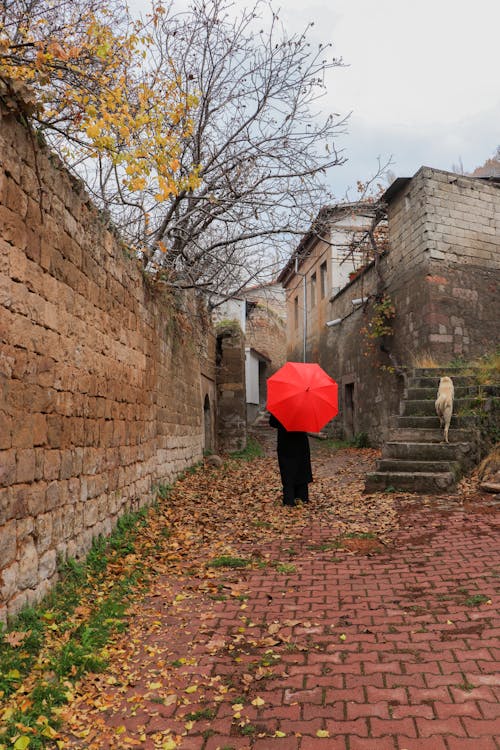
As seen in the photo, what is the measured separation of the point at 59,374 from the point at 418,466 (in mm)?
5334

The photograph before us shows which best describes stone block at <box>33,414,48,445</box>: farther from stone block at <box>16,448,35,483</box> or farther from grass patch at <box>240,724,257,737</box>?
grass patch at <box>240,724,257,737</box>

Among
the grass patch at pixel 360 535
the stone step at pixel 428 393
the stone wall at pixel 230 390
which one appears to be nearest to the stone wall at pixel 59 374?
the grass patch at pixel 360 535

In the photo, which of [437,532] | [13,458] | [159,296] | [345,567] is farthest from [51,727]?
[159,296]

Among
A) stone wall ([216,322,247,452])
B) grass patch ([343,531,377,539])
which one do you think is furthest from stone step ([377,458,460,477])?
stone wall ([216,322,247,452])

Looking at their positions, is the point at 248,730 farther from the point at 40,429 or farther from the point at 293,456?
the point at 293,456

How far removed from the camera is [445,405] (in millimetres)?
7930

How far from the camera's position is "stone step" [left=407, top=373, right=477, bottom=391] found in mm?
9253

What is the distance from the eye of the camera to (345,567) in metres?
4.60

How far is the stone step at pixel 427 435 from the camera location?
806cm

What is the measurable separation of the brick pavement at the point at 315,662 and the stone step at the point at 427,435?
11.5 feet

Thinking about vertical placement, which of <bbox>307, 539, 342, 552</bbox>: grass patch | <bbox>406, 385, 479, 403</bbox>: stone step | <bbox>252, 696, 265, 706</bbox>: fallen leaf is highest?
<bbox>406, 385, 479, 403</bbox>: stone step

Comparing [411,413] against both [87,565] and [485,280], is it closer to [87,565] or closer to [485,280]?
[485,280]

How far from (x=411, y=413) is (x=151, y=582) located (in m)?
5.81

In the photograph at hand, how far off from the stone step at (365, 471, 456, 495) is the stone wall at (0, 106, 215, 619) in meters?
3.04
